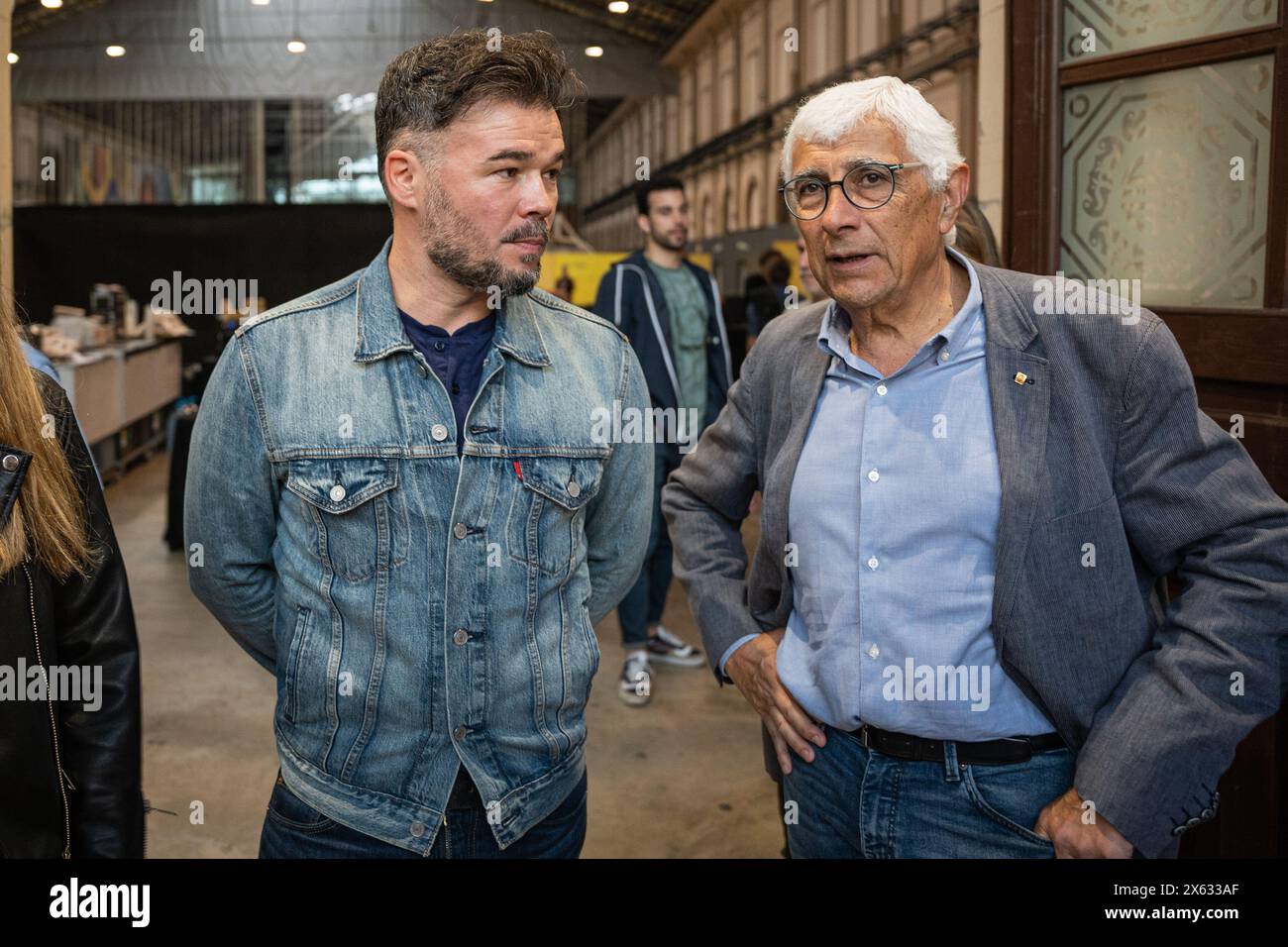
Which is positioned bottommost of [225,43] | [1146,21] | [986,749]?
[986,749]

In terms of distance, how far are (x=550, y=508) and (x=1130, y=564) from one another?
810mm

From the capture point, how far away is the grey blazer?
1561 millimetres

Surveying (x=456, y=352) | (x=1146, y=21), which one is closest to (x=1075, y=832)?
(x=456, y=352)

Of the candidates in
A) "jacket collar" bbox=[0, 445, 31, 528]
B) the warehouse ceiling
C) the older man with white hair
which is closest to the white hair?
the older man with white hair

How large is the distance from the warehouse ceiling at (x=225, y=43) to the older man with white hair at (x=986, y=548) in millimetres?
17245

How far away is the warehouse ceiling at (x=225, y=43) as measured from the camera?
58.7ft

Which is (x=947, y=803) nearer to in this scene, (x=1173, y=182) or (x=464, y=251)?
(x=464, y=251)

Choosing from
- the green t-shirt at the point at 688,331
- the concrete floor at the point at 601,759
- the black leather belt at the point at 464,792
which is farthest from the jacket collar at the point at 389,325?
the green t-shirt at the point at 688,331

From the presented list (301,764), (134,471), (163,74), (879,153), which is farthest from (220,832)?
(163,74)

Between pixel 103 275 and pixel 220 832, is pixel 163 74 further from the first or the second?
pixel 220 832

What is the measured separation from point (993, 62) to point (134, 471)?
358 inches

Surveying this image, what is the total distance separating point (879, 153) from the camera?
169cm

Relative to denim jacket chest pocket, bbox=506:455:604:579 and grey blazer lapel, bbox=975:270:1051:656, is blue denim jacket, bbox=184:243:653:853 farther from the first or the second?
grey blazer lapel, bbox=975:270:1051:656

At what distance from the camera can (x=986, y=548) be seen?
5.46 ft
